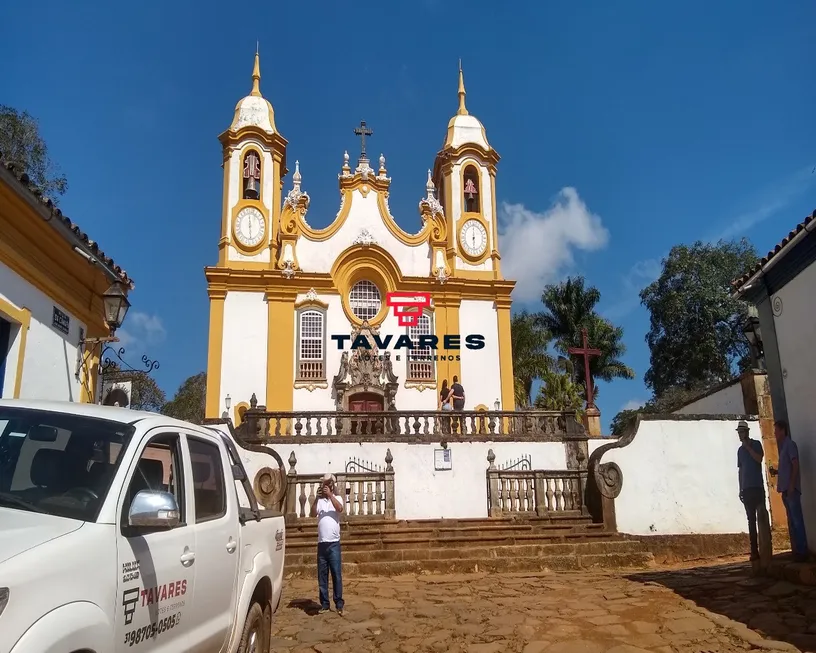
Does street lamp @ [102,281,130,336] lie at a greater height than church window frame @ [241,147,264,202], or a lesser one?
lesser

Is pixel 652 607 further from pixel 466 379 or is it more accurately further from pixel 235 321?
pixel 235 321

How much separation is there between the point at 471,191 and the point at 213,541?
73.0 feet

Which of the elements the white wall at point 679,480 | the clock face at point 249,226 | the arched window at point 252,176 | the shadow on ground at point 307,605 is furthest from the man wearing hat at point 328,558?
the arched window at point 252,176

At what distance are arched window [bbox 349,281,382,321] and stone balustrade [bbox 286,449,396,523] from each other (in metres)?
10.2

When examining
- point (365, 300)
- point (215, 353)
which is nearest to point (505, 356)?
point (365, 300)

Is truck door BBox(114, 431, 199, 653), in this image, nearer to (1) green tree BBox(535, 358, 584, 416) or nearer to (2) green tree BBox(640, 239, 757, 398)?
(1) green tree BBox(535, 358, 584, 416)

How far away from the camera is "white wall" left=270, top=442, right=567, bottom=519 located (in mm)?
14484

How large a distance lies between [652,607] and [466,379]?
15.0 metres

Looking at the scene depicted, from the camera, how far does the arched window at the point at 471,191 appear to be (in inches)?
977

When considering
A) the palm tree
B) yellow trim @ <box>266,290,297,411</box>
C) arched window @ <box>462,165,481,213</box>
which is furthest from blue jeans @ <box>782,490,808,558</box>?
the palm tree

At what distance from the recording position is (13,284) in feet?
26.4

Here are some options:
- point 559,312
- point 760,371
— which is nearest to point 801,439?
point 760,371

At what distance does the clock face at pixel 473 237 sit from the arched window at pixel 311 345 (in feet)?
18.6

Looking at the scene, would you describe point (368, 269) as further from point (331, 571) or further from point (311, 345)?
point (331, 571)
